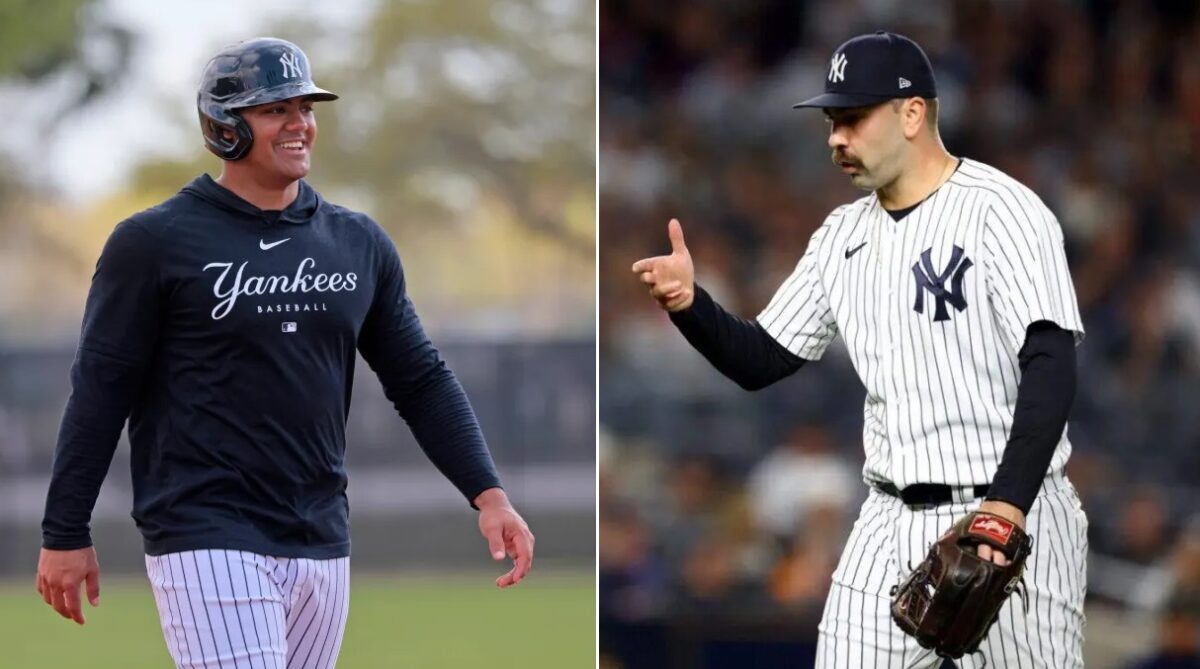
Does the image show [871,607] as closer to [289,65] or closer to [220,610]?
[220,610]

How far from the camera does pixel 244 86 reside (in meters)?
3.58

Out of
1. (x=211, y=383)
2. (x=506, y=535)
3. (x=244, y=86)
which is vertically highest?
(x=244, y=86)

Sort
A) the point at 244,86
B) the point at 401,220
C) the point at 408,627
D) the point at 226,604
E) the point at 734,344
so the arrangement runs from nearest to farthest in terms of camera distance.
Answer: the point at 226,604
the point at 244,86
the point at 734,344
the point at 408,627
the point at 401,220

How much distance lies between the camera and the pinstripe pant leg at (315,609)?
138 inches

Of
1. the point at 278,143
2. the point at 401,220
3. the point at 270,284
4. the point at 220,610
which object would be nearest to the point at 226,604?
the point at 220,610

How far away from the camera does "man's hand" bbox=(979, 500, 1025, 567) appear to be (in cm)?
323

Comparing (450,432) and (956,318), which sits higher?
(956,318)

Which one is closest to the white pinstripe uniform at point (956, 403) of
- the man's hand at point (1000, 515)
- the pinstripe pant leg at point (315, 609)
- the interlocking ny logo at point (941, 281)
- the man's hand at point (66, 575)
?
the interlocking ny logo at point (941, 281)

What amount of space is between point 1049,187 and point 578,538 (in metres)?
6.96

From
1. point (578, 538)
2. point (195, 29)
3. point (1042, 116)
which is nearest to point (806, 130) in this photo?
point (1042, 116)

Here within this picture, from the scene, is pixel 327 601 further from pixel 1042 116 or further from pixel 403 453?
pixel 403 453

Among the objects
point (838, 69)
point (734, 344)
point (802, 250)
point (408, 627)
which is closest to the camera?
point (838, 69)

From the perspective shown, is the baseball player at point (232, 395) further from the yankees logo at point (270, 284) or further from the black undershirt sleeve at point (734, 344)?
the black undershirt sleeve at point (734, 344)

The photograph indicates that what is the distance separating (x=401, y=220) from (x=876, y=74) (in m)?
14.3
